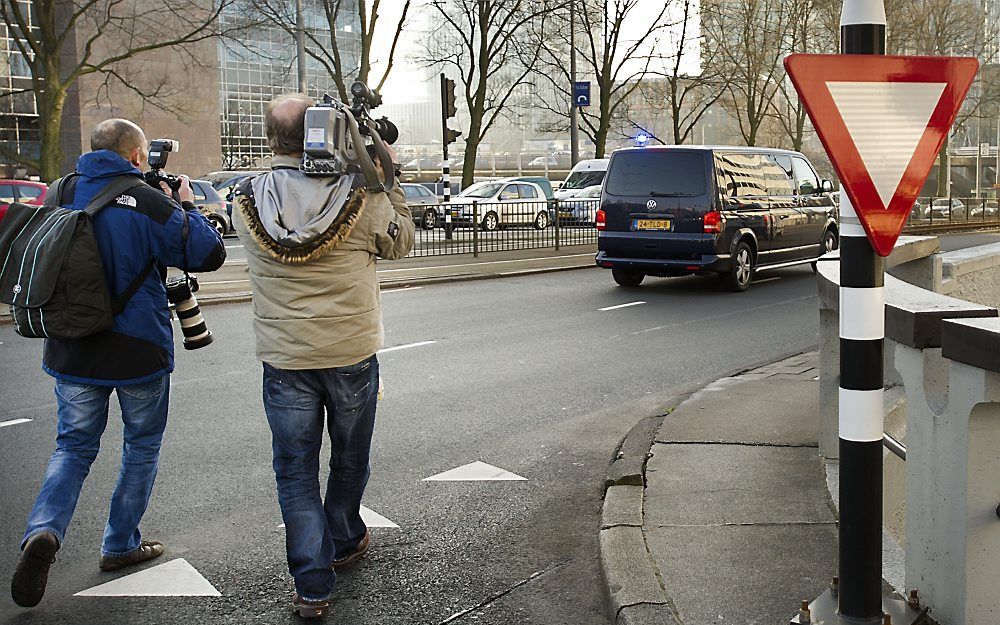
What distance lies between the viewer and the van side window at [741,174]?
14.3 metres

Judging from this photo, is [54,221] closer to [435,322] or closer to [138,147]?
[138,147]

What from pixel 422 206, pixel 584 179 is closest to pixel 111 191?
pixel 422 206

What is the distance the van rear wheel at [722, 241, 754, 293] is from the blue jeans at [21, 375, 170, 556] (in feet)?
36.1

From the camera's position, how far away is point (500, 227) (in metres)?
22.2

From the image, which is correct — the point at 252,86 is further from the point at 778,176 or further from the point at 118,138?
the point at 118,138

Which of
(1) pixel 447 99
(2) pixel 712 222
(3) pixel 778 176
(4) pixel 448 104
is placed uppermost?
(1) pixel 447 99

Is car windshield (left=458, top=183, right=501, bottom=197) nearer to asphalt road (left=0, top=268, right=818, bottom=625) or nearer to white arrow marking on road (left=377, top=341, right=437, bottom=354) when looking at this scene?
asphalt road (left=0, top=268, right=818, bottom=625)

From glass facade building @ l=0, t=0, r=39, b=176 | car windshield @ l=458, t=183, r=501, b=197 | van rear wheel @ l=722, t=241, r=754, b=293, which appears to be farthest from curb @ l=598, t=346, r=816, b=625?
glass facade building @ l=0, t=0, r=39, b=176

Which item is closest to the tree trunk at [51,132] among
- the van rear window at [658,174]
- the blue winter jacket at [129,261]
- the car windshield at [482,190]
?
the car windshield at [482,190]

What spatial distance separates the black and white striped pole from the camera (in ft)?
9.84

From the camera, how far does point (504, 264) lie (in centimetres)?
1984

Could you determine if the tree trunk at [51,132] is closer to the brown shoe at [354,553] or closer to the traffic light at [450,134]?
the traffic light at [450,134]

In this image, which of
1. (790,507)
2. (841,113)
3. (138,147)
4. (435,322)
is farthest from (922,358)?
(435,322)

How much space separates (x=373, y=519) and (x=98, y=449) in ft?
4.29
